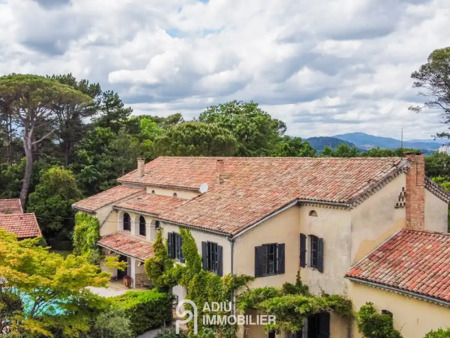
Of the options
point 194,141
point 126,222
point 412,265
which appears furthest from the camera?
point 194,141

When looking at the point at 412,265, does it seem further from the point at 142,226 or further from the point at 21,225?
the point at 21,225

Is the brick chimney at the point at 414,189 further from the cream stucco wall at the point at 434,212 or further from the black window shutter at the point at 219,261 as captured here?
the black window shutter at the point at 219,261

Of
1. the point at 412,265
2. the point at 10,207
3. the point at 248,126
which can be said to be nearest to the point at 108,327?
the point at 412,265

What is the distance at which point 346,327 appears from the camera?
835 inches

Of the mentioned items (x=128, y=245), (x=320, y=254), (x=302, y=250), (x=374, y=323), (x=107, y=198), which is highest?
(x=107, y=198)

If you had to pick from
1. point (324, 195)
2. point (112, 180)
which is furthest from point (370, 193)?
point (112, 180)

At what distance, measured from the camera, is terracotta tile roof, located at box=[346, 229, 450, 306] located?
17.5 metres

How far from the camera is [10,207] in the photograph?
144 feet

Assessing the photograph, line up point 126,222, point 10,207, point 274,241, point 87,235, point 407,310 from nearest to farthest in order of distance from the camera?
point 407,310 → point 274,241 → point 126,222 → point 87,235 → point 10,207

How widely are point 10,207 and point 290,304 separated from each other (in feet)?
111

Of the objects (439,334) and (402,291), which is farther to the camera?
(402,291)

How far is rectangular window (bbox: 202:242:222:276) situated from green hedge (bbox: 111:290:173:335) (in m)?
4.17

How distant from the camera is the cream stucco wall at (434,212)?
23.6 meters

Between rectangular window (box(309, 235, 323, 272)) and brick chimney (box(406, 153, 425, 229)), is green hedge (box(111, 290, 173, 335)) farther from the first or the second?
brick chimney (box(406, 153, 425, 229))
